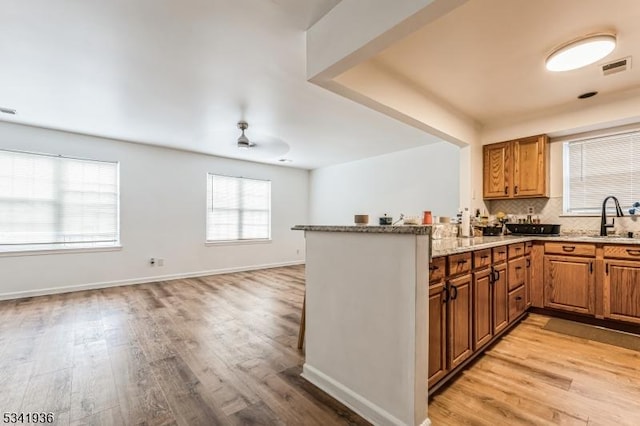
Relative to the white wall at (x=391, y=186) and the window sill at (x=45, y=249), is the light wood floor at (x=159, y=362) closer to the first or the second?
the window sill at (x=45, y=249)

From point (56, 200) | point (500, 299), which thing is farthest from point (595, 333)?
point (56, 200)

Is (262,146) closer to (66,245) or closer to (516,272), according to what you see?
(66,245)

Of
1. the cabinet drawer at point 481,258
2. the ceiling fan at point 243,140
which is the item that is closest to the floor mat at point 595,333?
the cabinet drawer at point 481,258

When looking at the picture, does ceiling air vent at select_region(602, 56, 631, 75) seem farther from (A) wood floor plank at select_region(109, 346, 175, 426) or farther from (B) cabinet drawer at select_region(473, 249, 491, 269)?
(A) wood floor plank at select_region(109, 346, 175, 426)

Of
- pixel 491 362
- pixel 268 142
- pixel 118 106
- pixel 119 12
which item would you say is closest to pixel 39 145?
pixel 118 106

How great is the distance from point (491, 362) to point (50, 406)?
3002 mm

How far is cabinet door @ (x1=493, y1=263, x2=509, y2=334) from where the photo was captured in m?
2.45

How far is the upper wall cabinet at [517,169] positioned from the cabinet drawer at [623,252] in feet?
3.10

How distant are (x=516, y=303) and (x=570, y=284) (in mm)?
751

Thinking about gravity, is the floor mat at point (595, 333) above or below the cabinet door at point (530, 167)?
below

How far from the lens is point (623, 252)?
2814mm

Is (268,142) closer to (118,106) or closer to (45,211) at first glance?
(118,106)

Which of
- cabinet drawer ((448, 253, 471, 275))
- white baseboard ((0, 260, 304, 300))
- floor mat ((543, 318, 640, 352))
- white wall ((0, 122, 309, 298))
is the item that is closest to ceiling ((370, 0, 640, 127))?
cabinet drawer ((448, 253, 471, 275))

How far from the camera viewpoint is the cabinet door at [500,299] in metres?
2.45
